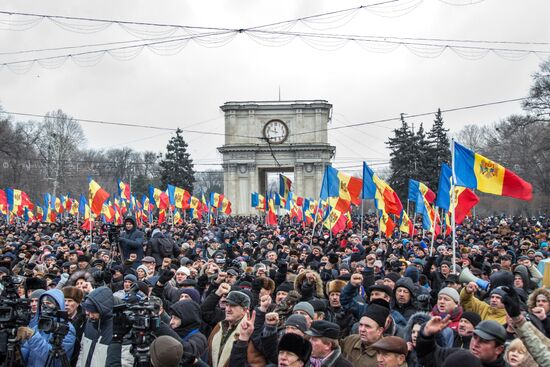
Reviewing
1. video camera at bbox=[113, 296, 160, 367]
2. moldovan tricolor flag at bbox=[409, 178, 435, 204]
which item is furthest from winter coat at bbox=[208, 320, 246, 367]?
moldovan tricolor flag at bbox=[409, 178, 435, 204]

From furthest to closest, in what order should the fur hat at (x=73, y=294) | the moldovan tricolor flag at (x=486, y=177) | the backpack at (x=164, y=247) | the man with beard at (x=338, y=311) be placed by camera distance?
the backpack at (x=164, y=247), the moldovan tricolor flag at (x=486, y=177), the man with beard at (x=338, y=311), the fur hat at (x=73, y=294)

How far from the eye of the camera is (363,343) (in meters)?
5.92

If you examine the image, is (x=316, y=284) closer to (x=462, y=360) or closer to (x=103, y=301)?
(x=103, y=301)

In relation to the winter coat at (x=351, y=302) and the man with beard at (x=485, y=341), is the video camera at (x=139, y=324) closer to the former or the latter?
the man with beard at (x=485, y=341)

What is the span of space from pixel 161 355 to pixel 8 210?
3791cm

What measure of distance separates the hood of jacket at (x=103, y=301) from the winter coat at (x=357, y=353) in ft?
7.71

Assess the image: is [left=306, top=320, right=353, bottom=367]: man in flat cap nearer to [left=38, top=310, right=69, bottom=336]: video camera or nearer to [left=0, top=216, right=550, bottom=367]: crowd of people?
[left=0, top=216, right=550, bottom=367]: crowd of people

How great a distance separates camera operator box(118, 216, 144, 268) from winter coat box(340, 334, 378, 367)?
774cm

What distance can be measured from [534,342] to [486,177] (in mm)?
7993

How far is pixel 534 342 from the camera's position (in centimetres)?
527

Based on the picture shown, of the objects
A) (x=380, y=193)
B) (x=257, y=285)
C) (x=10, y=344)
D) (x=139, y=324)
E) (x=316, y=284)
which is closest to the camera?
(x=139, y=324)

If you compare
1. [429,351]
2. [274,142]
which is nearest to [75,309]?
[429,351]

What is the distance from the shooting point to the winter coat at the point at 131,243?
43.1ft

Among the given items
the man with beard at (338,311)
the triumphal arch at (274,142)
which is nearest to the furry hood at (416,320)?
the man with beard at (338,311)
